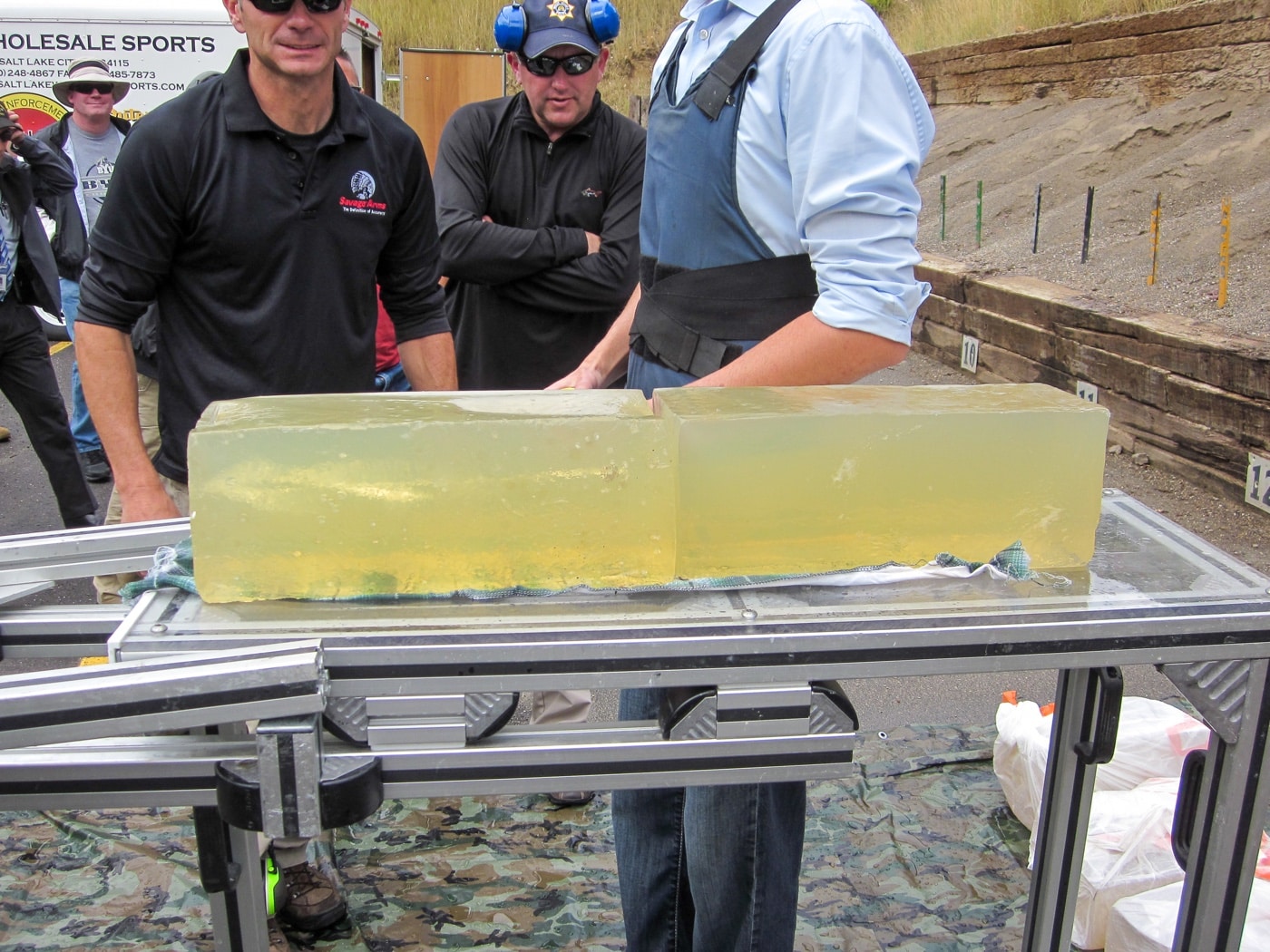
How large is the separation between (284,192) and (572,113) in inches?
40.4

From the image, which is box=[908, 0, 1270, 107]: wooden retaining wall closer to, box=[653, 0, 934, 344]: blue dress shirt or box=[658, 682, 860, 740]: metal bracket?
box=[653, 0, 934, 344]: blue dress shirt

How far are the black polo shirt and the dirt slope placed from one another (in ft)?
13.6

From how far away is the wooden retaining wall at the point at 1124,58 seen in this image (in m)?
7.92

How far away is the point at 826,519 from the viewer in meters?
1.47

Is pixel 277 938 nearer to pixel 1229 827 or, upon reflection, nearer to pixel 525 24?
A: pixel 1229 827

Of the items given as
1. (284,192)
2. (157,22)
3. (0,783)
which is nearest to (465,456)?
(0,783)

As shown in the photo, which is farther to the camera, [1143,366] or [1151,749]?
[1143,366]

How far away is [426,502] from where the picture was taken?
1.38 meters

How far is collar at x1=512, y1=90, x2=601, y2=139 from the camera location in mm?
3217

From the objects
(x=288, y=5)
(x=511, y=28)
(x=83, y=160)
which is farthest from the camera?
(x=83, y=160)

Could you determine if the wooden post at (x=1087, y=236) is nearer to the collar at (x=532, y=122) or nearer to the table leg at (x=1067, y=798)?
the collar at (x=532, y=122)

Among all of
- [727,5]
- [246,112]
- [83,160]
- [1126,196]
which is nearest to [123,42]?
[83,160]

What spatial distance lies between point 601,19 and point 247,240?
3.92 feet

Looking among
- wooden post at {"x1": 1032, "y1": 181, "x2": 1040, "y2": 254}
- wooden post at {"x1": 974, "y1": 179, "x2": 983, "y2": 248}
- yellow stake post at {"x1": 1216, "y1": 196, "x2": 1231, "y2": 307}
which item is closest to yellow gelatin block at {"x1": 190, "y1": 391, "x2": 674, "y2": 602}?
yellow stake post at {"x1": 1216, "y1": 196, "x2": 1231, "y2": 307}
